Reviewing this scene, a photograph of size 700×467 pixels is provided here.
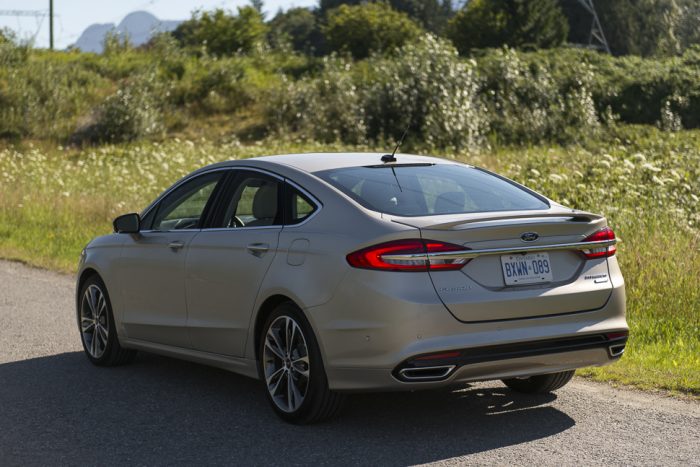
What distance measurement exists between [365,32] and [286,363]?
173 feet

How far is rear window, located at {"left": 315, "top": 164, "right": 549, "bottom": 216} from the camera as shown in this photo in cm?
645

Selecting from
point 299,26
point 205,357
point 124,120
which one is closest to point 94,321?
point 205,357

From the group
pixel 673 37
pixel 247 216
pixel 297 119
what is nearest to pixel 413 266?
pixel 247 216

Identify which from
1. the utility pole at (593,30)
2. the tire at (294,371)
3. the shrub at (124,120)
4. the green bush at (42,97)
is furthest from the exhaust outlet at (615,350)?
the utility pole at (593,30)

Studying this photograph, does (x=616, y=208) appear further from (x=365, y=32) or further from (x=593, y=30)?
(x=593, y=30)

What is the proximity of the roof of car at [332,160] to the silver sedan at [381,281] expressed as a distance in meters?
0.02

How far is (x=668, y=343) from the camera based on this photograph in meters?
9.15

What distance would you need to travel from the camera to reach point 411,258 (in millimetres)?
5844

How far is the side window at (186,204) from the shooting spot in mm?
7782

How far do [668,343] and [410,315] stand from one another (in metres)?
4.05

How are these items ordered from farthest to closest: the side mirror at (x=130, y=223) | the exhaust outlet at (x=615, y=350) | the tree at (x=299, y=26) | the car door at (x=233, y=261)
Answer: the tree at (x=299, y=26) → the side mirror at (x=130, y=223) → the car door at (x=233, y=261) → the exhaust outlet at (x=615, y=350)

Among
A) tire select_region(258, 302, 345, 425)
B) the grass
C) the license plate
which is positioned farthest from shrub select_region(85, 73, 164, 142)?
the license plate

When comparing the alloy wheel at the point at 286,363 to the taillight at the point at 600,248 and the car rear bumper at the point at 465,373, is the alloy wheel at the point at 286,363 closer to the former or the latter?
the car rear bumper at the point at 465,373

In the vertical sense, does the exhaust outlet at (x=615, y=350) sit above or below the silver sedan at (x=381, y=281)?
below
